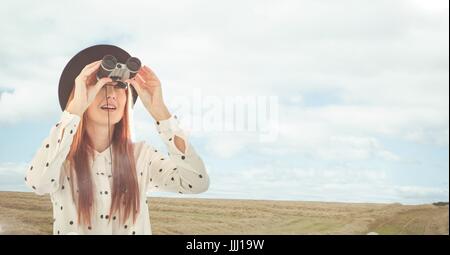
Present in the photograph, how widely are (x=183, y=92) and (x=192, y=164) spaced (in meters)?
0.53

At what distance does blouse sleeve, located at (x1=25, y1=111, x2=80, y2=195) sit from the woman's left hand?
1.61 ft

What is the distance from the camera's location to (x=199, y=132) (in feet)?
13.6

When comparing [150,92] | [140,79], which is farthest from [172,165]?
[140,79]

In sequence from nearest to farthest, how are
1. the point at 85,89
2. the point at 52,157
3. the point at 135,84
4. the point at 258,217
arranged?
the point at 52,157, the point at 85,89, the point at 135,84, the point at 258,217

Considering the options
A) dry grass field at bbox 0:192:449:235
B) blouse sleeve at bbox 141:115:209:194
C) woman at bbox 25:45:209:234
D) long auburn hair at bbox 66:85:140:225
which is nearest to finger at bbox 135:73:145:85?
woman at bbox 25:45:209:234

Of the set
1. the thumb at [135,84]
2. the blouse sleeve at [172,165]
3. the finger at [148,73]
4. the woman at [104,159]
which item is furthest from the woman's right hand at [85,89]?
the blouse sleeve at [172,165]

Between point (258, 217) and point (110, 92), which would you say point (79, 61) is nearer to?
point (110, 92)

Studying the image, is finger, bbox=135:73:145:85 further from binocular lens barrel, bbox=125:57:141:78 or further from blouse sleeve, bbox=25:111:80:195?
blouse sleeve, bbox=25:111:80:195

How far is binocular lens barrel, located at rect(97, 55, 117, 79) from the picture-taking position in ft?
12.9

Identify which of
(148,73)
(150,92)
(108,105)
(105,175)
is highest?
(148,73)

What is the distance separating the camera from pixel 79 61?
398 centimetres

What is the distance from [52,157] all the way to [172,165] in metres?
0.82

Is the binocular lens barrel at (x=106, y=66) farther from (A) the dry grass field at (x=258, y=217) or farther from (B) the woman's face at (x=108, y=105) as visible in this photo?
(A) the dry grass field at (x=258, y=217)
